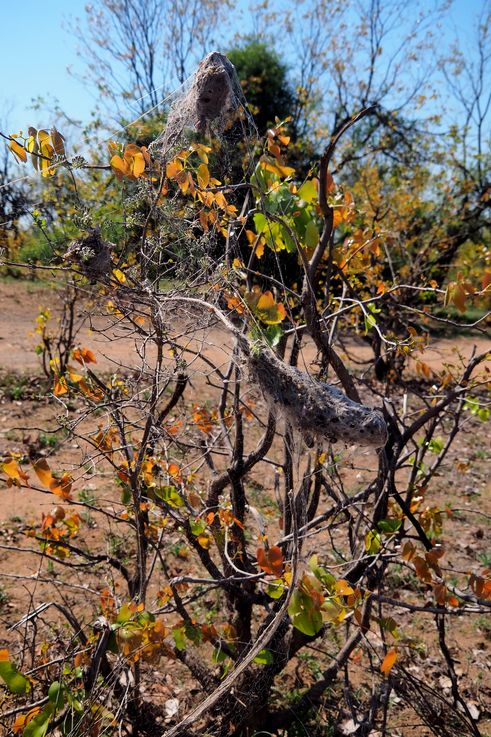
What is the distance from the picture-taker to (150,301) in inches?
67.1

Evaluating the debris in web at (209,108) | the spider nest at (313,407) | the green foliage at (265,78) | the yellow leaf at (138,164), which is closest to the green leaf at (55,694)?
the spider nest at (313,407)

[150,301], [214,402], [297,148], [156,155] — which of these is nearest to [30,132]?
[156,155]

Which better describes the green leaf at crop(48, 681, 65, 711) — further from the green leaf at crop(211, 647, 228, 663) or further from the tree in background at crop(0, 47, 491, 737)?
the green leaf at crop(211, 647, 228, 663)

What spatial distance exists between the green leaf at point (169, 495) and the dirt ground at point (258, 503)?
0.20 metres

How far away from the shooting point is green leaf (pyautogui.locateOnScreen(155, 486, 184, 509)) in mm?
2264

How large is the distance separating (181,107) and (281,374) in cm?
95

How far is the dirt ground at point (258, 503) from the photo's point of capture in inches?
109

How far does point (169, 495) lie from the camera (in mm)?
2264

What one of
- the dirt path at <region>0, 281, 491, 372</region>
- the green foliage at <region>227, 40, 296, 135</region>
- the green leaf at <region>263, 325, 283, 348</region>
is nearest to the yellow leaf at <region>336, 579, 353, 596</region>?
the green leaf at <region>263, 325, 283, 348</region>

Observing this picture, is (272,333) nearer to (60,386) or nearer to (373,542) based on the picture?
(373,542)

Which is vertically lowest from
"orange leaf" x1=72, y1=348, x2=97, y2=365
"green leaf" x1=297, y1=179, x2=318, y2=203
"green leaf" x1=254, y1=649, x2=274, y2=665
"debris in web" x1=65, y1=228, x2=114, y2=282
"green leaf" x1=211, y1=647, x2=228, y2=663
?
"green leaf" x1=211, y1=647, x2=228, y2=663

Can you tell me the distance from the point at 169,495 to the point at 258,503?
243 centimetres

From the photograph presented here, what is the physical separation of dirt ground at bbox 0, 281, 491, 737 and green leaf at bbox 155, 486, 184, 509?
7.9 inches

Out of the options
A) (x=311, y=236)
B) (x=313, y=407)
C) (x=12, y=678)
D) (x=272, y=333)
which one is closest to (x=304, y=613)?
(x=313, y=407)
